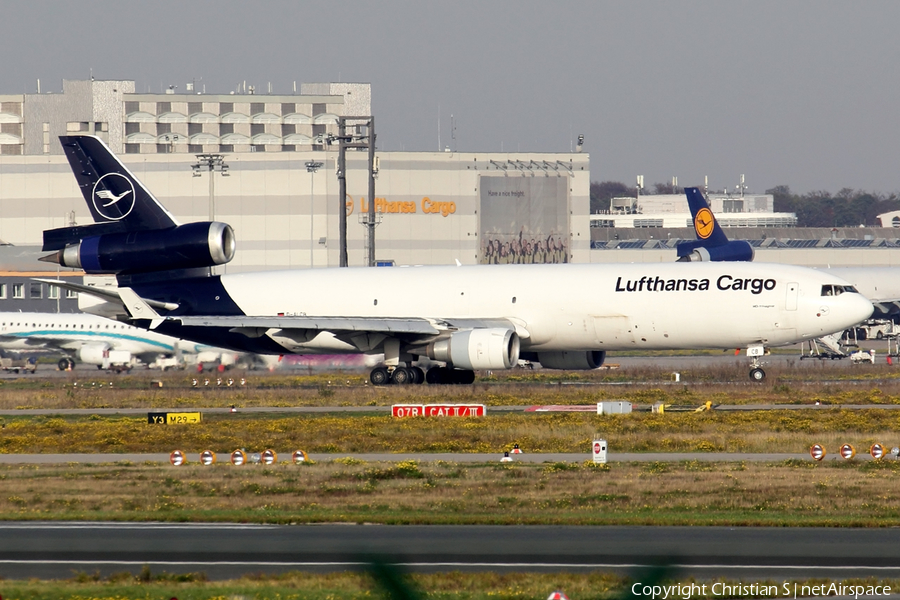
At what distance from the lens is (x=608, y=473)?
2142 centimetres

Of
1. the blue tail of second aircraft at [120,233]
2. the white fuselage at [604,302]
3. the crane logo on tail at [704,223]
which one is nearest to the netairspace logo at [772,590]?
the white fuselage at [604,302]

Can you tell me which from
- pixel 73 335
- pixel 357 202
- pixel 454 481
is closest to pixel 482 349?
pixel 454 481

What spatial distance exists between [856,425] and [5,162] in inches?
3909

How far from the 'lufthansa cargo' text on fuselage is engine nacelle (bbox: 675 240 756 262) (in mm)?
41237

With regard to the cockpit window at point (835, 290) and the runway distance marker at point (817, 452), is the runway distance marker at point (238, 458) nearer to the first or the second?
the runway distance marker at point (817, 452)

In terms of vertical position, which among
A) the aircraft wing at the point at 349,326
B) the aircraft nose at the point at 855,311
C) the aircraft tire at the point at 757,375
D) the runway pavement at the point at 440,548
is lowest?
the aircraft tire at the point at 757,375

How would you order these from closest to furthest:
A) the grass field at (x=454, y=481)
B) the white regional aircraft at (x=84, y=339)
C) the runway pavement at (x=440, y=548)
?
1. the grass field at (x=454, y=481)
2. the runway pavement at (x=440, y=548)
3. the white regional aircraft at (x=84, y=339)

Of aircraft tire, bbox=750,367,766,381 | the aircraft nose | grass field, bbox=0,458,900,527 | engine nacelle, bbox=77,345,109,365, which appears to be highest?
the aircraft nose

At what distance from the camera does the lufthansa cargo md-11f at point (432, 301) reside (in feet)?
134

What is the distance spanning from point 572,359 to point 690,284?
227 inches

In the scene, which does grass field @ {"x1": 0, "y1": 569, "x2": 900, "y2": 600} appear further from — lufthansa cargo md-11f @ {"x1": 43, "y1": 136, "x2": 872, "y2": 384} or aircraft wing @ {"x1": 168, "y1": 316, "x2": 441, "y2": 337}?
aircraft wing @ {"x1": 168, "y1": 316, "x2": 441, "y2": 337}

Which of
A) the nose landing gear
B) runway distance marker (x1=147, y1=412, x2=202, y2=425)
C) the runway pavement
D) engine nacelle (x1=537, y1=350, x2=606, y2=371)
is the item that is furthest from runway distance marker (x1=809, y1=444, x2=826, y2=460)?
engine nacelle (x1=537, y1=350, x2=606, y2=371)

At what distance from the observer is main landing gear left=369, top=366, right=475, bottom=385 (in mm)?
43156

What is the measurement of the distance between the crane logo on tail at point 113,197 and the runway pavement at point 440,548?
28.0m
